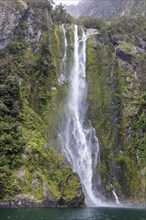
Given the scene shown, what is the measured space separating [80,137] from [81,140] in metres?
0.48

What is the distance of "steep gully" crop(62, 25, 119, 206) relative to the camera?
44.8 metres

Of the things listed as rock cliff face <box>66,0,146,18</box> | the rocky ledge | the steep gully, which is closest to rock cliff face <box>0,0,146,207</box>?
the rocky ledge

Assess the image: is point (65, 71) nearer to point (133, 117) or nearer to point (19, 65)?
point (19, 65)

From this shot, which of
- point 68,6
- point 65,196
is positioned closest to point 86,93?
point 65,196

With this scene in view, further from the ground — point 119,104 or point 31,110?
point 31,110

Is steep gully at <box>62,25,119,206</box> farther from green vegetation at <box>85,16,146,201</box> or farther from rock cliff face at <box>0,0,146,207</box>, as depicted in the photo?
green vegetation at <box>85,16,146,201</box>

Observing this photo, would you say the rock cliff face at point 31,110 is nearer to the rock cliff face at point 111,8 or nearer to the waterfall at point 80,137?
the waterfall at point 80,137

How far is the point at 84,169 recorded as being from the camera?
45.4 metres

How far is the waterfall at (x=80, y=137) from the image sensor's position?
147 ft

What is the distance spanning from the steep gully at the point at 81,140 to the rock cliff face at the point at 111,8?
146 feet

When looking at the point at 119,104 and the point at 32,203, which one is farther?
the point at 119,104

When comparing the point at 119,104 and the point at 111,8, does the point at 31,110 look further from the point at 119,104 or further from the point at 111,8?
the point at 111,8

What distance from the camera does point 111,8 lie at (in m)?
109

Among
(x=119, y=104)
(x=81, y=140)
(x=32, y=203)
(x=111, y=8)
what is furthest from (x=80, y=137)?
(x=111, y=8)
